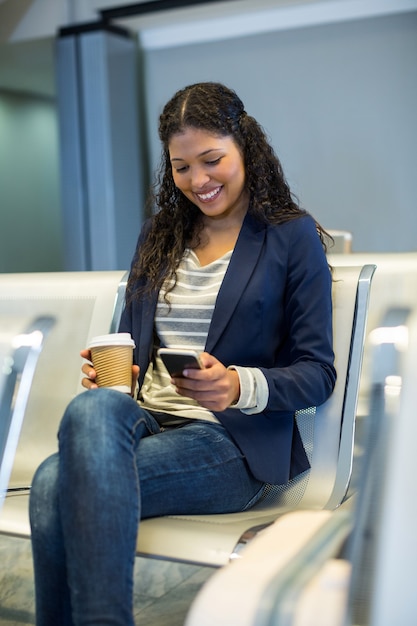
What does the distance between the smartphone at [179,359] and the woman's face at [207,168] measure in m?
0.44

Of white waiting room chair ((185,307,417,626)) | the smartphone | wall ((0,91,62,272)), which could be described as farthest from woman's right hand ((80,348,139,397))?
wall ((0,91,62,272))

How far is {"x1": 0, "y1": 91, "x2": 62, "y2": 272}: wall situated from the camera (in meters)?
6.70

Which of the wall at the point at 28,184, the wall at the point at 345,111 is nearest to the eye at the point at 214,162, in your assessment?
the wall at the point at 345,111

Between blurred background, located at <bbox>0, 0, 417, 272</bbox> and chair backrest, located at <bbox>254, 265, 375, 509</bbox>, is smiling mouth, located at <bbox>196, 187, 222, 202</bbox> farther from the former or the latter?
blurred background, located at <bbox>0, 0, 417, 272</bbox>

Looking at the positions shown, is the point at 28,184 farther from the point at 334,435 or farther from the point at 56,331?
the point at 334,435

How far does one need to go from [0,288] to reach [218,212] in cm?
67

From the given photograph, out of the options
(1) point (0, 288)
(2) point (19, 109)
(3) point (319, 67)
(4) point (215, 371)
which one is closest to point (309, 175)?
(3) point (319, 67)

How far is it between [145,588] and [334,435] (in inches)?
27.6

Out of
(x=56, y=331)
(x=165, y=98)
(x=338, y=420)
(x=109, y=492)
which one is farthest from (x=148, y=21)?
(x=109, y=492)

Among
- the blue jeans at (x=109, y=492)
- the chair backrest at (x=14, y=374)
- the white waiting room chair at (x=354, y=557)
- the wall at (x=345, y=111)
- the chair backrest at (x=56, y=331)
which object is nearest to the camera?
the white waiting room chair at (x=354, y=557)

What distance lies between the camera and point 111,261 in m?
6.65

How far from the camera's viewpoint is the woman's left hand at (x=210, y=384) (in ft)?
4.53

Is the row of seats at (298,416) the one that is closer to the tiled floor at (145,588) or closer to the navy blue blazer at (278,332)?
the navy blue blazer at (278,332)

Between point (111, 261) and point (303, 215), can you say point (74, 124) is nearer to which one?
point (111, 261)
